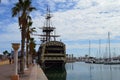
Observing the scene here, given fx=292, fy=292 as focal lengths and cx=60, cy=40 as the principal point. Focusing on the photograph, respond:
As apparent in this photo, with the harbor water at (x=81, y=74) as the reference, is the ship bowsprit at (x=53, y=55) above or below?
above

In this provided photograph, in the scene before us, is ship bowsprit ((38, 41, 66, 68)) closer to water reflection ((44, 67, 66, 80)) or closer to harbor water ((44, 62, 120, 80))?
water reflection ((44, 67, 66, 80))

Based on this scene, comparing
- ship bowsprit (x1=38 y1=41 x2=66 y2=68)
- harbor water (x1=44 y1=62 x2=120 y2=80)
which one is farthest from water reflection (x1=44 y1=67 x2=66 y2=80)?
ship bowsprit (x1=38 y1=41 x2=66 y2=68)

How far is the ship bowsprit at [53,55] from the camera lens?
3289 inches

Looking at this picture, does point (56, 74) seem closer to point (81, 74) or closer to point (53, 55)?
point (81, 74)

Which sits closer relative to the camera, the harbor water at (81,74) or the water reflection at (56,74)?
the water reflection at (56,74)

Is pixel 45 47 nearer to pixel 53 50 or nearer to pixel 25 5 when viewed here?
pixel 53 50

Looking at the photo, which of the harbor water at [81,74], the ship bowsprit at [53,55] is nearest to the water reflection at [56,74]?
the harbor water at [81,74]

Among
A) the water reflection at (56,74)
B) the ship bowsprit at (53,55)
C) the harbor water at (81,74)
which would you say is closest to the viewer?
the water reflection at (56,74)

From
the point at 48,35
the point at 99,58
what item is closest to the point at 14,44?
the point at 48,35

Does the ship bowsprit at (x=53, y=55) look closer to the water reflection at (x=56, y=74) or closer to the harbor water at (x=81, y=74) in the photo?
the water reflection at (x=56, y=74)

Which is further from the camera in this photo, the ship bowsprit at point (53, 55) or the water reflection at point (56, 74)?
the ship bowsprit at point (53, 55)

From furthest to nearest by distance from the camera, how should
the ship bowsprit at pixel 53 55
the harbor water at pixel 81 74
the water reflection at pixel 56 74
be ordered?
the ship bowsprit at pixel 53 55, the harbor water at pixel 81 74, the water reflection at pixel 56 74

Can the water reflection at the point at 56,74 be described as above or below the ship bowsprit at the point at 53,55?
below

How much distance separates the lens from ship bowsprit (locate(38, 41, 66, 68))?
3289 inches
